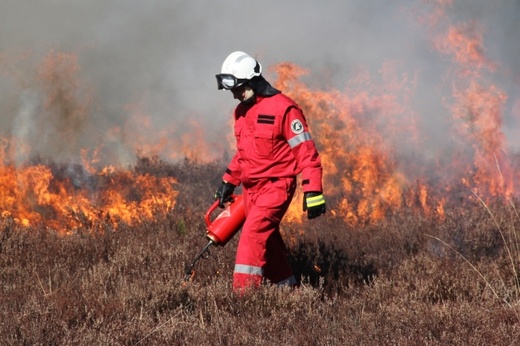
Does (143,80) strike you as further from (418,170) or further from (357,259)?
(357,259)

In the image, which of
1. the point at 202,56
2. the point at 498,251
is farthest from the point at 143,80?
the point at 498,251

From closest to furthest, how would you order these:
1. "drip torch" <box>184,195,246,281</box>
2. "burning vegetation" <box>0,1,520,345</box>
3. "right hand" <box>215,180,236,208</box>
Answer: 1. "burning vegetation" <box>0,1,520,345</box>
2. "drip torch" <box>184,195,246,281</box>
3. "right hand" <box>215,180,236,208</box>

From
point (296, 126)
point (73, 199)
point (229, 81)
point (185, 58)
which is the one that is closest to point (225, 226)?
point (296, 126)

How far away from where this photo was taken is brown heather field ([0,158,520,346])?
12.0ft

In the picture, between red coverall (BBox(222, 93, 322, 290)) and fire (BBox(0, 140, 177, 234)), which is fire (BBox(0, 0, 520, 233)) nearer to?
fire (BBox(0, 140, 177, 234))

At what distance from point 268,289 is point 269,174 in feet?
2.78

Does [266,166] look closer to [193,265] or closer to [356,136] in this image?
[193,265]

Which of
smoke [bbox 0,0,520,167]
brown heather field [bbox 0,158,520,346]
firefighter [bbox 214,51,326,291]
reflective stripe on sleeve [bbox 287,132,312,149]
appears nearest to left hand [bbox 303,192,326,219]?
firefighter [bbox 214,51,326,291]

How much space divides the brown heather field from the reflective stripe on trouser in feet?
0.66

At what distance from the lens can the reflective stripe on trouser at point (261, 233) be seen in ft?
15.4

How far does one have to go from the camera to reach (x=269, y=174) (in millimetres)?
4840

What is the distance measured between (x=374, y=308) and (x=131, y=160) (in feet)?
24.0

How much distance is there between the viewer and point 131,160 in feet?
36.9

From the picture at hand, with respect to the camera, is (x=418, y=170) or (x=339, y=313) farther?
(x=418, y=170)
